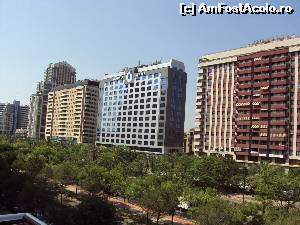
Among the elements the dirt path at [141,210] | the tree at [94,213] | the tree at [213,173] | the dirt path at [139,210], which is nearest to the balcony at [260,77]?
the tree at [213,173]

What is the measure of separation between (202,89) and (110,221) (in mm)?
105312

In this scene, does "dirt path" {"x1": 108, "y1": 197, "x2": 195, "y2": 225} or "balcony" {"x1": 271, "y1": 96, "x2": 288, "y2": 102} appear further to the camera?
"balcony" {"x1": 271, "y1": 96, "x2": 288, "y2": 102}

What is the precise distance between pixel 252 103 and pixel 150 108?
55.3 m

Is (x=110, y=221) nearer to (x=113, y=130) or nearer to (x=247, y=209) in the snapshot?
(x=247, y=209)

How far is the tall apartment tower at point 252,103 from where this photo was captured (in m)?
116

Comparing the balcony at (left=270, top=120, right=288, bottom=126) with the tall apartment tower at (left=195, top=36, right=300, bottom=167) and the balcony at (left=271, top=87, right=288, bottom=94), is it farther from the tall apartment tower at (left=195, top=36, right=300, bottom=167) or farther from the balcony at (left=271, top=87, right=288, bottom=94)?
the balcony at (left=271, top=87, right=288, bottom=94)

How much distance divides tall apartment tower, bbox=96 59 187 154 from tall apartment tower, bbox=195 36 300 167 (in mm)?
21791

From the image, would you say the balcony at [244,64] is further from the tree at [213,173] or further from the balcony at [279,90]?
the tree at [213,173]

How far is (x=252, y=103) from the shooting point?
413 feet

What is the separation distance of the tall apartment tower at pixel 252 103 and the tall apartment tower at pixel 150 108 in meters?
21.8

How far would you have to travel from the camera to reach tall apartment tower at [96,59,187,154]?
165500 mm

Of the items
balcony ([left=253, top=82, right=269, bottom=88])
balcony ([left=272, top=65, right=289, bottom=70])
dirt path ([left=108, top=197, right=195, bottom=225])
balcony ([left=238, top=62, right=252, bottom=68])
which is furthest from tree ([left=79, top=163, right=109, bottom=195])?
balcony ([left=238, top=62, right=252, bottom=68])

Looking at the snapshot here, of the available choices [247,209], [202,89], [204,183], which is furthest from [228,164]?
[202,89]

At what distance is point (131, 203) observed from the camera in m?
74.4
